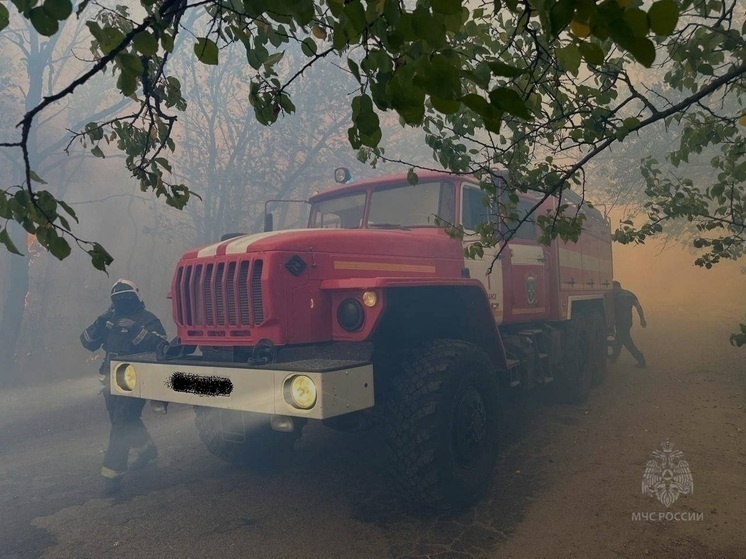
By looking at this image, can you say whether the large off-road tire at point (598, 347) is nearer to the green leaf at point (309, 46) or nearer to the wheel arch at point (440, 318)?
the wheel arch at point (440, 318)

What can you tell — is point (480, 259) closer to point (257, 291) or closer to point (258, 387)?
point (257, 291)

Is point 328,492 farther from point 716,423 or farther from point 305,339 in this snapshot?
point 716,423

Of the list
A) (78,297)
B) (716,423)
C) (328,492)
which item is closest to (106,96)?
(78,297)

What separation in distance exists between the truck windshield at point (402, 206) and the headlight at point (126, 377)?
2.37 metres

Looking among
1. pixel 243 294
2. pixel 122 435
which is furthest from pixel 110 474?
pixel 243 294

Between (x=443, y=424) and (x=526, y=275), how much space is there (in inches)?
107

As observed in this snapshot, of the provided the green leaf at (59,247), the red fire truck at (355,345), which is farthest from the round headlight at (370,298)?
the green leaf at (59,247)

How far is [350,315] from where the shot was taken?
3623 millimetres

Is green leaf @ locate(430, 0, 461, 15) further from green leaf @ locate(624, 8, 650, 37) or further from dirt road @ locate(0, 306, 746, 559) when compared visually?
dirt road @ locate(0, 306, 746, 559)

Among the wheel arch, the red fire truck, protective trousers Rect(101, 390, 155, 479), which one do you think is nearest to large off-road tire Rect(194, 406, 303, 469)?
the red fire truck

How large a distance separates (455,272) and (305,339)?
5.56 ft

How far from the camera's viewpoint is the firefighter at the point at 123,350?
461cm

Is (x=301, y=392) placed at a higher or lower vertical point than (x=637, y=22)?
lower

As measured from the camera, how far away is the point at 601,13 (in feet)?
3.38
